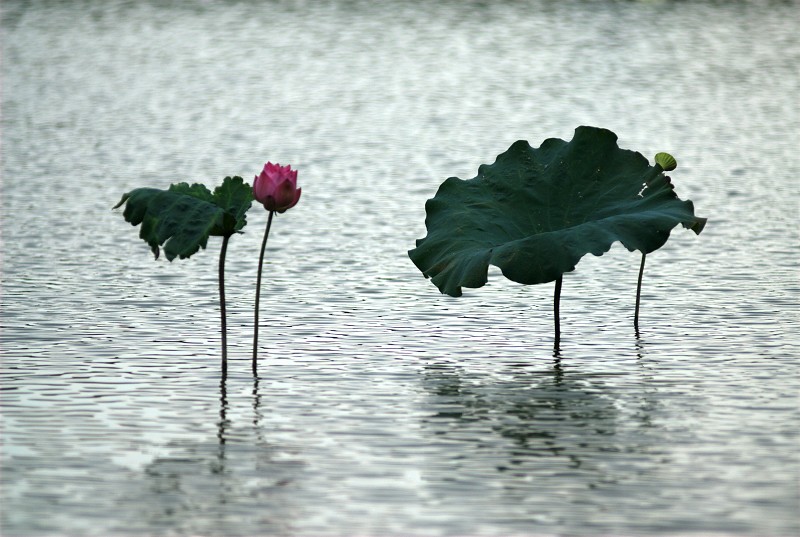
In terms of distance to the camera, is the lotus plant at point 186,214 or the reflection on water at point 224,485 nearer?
the reflection on water at point 224,485

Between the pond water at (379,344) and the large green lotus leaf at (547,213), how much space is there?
0.46 metres

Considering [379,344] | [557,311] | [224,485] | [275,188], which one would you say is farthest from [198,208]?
[557,311]

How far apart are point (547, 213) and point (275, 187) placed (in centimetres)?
129

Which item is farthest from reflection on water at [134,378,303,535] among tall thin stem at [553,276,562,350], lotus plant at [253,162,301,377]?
tall thin stem at [553,276,562,350]

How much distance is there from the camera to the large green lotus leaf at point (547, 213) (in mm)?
5688

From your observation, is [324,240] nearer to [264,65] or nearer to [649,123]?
[649,123]

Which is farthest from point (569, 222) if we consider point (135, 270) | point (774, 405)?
point (135, 270)

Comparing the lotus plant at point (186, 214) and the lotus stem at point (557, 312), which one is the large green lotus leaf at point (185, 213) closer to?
the lotus plant at point (186, 214)

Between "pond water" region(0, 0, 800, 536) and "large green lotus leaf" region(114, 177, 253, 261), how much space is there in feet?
1.91

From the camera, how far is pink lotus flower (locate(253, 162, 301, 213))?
5465 millimetres

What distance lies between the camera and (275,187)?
547 centimetres

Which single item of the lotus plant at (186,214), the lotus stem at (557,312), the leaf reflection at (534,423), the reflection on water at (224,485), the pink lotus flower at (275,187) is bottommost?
the reflection on water at (224,485)

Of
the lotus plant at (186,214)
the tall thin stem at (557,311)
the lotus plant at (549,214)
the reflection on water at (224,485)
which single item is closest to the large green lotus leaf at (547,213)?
the lotus plant at (549,214)

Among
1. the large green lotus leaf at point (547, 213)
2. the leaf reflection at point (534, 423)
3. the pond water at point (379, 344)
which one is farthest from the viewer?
the large green lotus leaf at point (547, 213)
